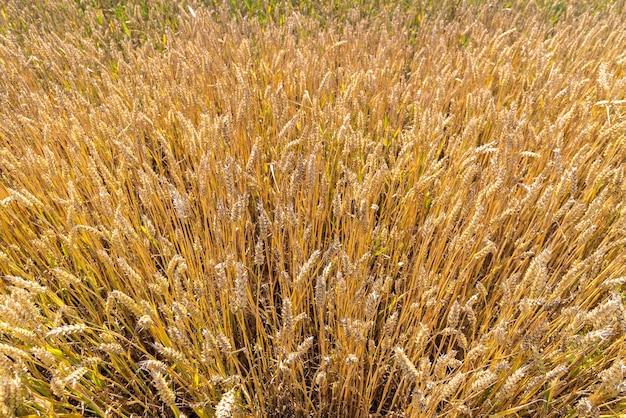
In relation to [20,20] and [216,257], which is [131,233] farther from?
[20,20]

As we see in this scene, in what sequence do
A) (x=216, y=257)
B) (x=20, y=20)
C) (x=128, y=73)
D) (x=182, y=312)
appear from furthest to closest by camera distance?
(x=20, y=20) → (x=128, y=73) → (x=216, y=257) → (x=182, y=312)

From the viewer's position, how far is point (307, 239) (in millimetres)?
1353

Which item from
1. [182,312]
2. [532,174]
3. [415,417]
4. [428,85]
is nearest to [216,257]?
[182,312]

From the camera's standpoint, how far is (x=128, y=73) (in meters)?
2.15

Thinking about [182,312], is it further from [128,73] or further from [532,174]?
[128,73]

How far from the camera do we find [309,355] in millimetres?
1416

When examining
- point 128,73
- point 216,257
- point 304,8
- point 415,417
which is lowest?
point 415,417

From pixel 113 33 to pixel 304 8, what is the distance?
1.47 m

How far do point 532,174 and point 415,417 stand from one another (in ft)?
3.73

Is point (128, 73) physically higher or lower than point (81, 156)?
higher

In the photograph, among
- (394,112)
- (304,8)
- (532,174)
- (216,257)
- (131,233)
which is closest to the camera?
(131,233)

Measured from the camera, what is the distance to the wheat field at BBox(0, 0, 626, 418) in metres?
1.04

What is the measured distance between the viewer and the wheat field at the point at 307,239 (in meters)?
1.04

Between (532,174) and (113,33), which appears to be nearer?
(532,174)
